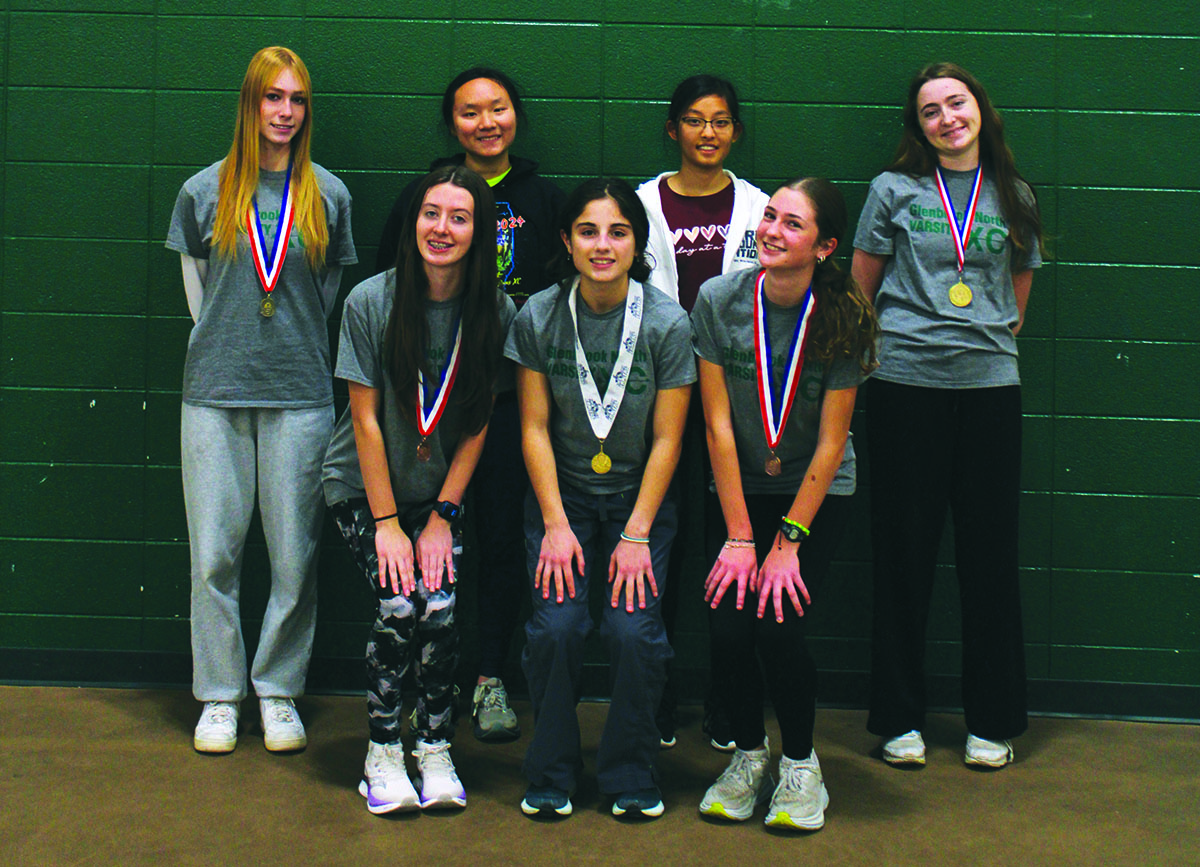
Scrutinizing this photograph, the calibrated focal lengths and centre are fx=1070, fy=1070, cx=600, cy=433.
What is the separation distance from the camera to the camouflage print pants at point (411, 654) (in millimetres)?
2529

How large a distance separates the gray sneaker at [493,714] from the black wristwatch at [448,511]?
59cm

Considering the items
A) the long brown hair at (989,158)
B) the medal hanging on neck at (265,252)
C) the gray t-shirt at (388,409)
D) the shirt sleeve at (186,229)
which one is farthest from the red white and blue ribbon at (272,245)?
the long brown hair at (989,158)

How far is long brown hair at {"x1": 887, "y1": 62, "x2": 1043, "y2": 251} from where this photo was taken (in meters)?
2.86

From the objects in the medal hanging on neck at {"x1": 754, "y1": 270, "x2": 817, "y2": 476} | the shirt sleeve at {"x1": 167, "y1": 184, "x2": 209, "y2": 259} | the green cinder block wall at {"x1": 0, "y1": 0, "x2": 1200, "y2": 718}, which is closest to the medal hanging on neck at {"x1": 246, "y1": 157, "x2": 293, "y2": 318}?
the shirt sleeve at {"x1": 167, "y1": 184, "x2": 209, "y2": 259}

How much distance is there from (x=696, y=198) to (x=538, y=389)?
777 millimetres

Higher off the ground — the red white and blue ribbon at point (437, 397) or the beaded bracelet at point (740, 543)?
the red white and blue ribbon at point (437, 397)

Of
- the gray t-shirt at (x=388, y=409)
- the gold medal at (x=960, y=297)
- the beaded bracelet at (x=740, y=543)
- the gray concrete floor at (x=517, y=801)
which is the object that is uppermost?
the gold medal at (x=960, y=297)

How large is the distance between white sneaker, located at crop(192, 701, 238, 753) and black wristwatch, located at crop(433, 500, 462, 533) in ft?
2.79

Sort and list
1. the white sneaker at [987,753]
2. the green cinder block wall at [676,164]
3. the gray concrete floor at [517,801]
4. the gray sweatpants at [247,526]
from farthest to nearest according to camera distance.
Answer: the green cinder block wall at [676,164] → the gray sweatpants at [247,526] → the white sneaker at [987,753] → the gray concrete floor at [517,801]

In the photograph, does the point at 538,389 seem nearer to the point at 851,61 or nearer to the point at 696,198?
the point at 696,198

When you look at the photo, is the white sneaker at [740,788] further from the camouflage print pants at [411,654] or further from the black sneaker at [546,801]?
Result: the camouflage print pants at [411,654]

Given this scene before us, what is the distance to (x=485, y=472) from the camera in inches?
118

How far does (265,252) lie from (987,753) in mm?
2337

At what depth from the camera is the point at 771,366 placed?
2.55 m
